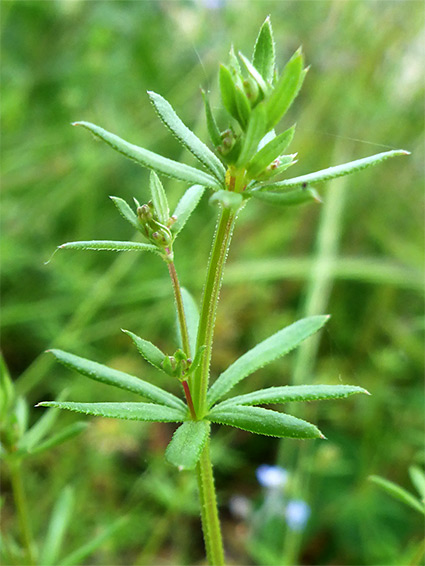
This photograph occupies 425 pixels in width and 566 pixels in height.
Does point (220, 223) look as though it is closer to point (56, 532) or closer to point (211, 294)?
point (211, 294)

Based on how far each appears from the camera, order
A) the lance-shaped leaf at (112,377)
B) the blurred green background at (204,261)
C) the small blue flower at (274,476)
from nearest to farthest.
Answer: the lance-shaped leaf at (112,377), the small blue flower at (274,476), the blurred green background at (204,261)

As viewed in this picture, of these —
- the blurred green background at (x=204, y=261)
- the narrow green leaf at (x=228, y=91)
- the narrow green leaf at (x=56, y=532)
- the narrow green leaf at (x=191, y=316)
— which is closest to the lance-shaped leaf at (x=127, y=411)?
the narrow green leaf at (x=191, y=316)

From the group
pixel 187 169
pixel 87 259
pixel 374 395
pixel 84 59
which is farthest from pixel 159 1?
pixel 187 169

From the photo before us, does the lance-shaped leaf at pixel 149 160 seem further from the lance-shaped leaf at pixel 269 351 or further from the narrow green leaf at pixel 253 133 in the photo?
the lance-shaped leaf at pixel 269 351

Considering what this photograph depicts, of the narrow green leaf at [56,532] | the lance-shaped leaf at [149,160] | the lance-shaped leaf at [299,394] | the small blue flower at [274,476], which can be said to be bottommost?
the small blue flower at [274,476]

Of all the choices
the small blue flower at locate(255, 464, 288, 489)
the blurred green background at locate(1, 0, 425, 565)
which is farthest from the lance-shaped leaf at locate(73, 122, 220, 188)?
the small blue flower at locate(255, 464, 288, 489)

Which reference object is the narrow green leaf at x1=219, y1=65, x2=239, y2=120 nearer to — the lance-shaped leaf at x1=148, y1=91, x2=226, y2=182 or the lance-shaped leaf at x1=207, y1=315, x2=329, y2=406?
the lance-shaped leaf at x1=148, y1=91, x2=226, y2=182

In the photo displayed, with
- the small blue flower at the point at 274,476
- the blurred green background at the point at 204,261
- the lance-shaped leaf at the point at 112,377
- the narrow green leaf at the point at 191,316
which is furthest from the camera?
the blurred green background at the point at 204,261

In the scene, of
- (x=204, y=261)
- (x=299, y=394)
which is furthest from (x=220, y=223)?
Result: (x=204, y=261)

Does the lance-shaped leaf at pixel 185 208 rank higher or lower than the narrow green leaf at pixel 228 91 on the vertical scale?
lower
